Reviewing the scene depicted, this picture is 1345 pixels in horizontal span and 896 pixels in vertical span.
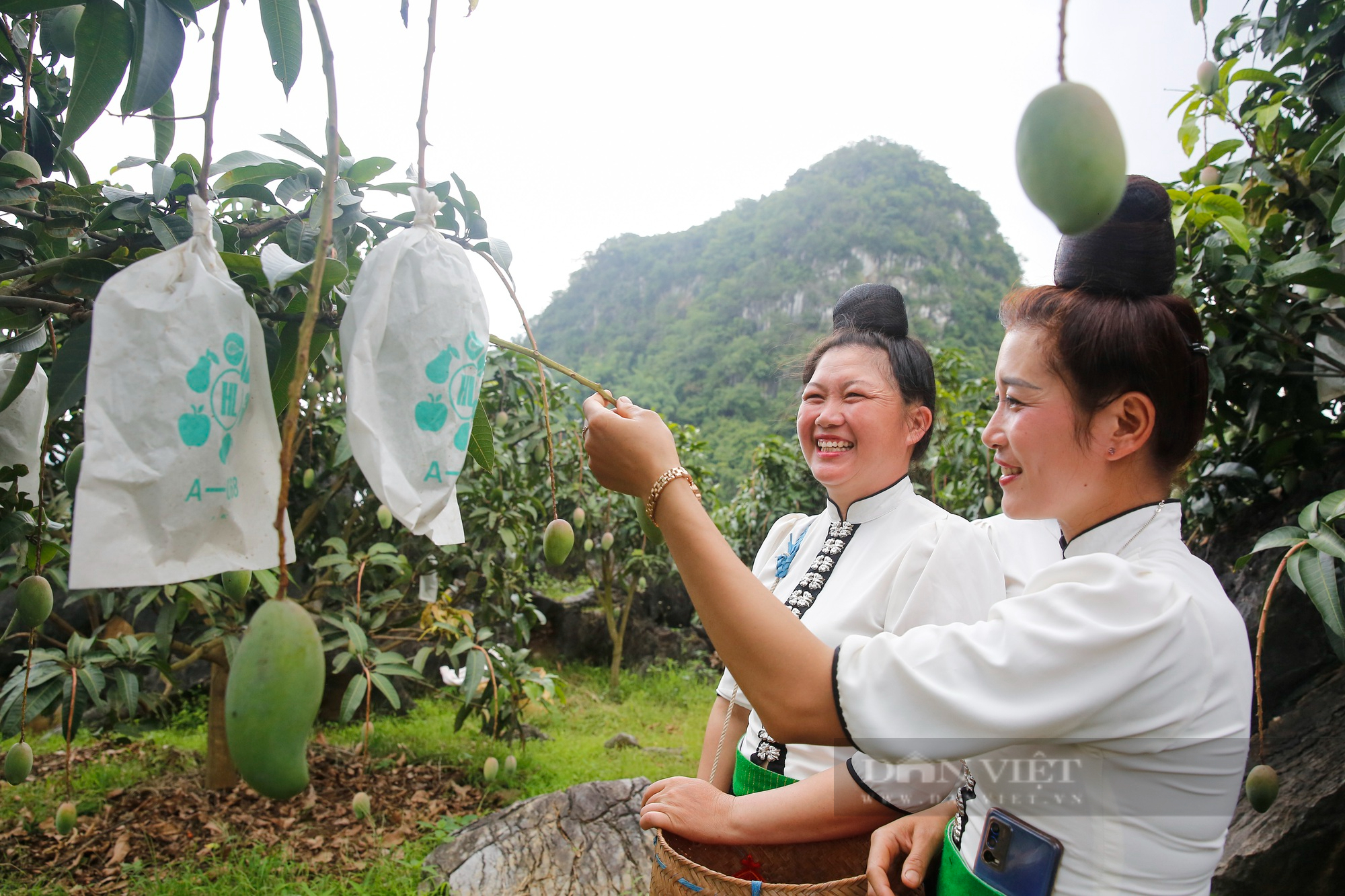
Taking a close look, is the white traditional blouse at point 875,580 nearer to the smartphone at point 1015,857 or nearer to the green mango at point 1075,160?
the smartphone at point 1015,857

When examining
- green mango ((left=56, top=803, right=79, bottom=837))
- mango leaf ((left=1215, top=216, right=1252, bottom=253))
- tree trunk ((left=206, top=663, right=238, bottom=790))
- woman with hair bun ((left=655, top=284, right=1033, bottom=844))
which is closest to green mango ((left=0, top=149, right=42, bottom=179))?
woman with hair bun ((left=655, top=284, right=1033, bottom=844))

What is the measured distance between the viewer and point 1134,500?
0.81m

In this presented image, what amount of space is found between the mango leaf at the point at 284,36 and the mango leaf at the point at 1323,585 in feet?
5.16

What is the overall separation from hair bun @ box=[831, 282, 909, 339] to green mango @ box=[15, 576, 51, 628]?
48.0 inches

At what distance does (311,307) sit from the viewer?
45 cm

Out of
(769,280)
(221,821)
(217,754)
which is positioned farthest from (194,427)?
(769,280)

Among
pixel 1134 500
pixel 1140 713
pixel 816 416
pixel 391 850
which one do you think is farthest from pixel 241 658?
pixel 391 850

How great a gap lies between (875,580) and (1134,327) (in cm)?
49

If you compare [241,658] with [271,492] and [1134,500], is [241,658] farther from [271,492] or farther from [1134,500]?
[1134,500]

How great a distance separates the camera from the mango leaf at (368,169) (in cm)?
92

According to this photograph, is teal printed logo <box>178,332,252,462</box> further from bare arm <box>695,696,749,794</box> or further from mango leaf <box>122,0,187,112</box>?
bare arm <box>695,696,749,794</box>

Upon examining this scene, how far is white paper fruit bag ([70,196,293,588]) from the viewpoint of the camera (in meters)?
0.54

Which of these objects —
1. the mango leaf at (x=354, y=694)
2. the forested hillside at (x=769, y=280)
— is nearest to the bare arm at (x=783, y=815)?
the mango leaf at (x=354, y=694)

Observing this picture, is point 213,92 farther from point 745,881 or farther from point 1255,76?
point 1255,76
